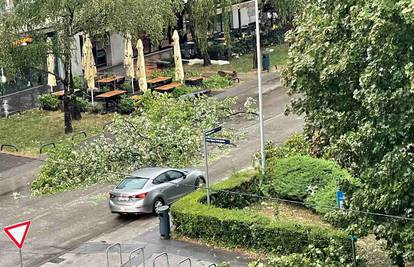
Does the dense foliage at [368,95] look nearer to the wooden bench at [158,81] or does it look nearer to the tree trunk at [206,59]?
the wooden bench at [158,81]

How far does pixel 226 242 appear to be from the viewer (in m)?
22.7

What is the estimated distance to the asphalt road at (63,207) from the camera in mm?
23797

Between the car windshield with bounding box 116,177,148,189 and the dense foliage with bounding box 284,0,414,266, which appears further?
the car windshield with bounding box 116,177,148,189

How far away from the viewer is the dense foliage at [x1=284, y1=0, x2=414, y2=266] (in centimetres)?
1614

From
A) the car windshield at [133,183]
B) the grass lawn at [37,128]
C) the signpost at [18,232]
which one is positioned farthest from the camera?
the grass lawn at [37,128]

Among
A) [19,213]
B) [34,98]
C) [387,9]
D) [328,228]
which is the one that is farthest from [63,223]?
[34,98]

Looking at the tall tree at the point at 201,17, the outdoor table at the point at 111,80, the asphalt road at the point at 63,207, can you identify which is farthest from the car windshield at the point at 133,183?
the tall tree at the point at 201,17

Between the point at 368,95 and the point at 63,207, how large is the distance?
1329 cm

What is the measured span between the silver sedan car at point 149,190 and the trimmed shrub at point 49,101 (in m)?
15.3

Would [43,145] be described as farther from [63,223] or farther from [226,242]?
[226,242]

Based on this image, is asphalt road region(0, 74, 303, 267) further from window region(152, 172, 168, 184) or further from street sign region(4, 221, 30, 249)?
street sign region(4, 221, 30, 249)

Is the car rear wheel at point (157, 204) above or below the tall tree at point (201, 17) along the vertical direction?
below

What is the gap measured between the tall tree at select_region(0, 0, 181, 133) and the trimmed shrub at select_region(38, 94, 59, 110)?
404cm

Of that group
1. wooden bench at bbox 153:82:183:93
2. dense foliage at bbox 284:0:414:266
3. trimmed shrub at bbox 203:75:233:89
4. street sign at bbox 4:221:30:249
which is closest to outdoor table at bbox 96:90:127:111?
wooden bench at bbox 153:82:183:93
